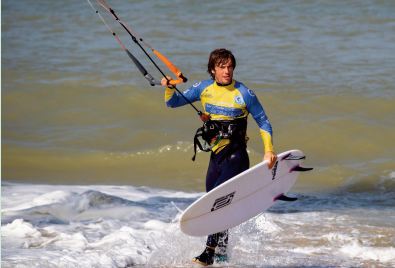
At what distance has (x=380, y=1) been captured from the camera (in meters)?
20.4

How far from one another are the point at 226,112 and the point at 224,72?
30cm

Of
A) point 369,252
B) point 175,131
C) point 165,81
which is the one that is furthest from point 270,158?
point 175,131

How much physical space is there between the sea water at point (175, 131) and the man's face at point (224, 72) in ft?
4.99

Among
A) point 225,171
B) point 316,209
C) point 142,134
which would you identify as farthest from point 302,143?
point 225,171

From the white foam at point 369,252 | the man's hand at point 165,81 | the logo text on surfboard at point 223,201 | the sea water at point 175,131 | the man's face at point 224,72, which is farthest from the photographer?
the sea water at point 175,131

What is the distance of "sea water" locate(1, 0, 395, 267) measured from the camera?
25.1 ft

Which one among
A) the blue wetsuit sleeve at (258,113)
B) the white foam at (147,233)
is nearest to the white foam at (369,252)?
the white foam at (147,233)

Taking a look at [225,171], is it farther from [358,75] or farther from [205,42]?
[205,42]

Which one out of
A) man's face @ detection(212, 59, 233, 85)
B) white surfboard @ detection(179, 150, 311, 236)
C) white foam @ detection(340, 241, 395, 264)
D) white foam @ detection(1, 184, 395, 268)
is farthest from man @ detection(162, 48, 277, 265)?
white foam @ detection(340, 241, 395, 264)

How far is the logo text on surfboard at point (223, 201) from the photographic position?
6.54 metres

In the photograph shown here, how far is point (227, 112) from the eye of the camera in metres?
6.52

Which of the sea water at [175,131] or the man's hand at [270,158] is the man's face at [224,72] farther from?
the sea water at [175,131]

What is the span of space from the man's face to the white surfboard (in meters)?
0.67

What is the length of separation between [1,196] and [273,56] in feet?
26.4
